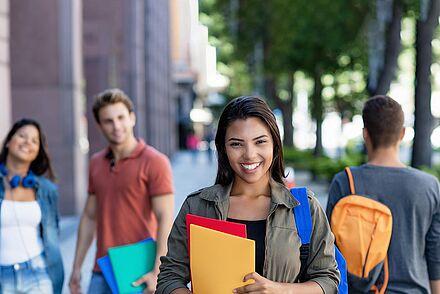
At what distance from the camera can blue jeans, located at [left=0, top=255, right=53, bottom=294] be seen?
162 inches

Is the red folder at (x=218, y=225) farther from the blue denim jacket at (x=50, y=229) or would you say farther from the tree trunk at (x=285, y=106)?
the tree trunk at (x=285, y=106)

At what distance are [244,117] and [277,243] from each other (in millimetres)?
449

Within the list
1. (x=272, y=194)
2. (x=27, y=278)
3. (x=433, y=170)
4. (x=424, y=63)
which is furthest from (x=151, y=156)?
(x=433, y=170)

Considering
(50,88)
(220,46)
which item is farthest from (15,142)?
(220,46)

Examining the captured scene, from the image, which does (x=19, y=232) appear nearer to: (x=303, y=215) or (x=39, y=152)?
(x=39, y=152)

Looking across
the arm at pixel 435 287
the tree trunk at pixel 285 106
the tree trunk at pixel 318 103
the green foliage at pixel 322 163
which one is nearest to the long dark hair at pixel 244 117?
the arm at pixel 435 287

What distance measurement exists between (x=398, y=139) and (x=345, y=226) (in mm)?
557

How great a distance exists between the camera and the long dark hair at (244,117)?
2477 millimetres

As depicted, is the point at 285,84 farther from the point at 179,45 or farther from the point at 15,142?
the point at 15,142

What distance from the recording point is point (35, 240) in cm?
426

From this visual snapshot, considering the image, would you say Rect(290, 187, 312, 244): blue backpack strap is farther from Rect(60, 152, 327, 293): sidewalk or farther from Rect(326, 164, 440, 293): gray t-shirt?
Rect(60, 152, 327, 293): sidewalk

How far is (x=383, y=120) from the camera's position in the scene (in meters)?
3.50

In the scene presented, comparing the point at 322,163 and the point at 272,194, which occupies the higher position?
the point at 272,194

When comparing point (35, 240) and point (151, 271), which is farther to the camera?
point (35, 240)
